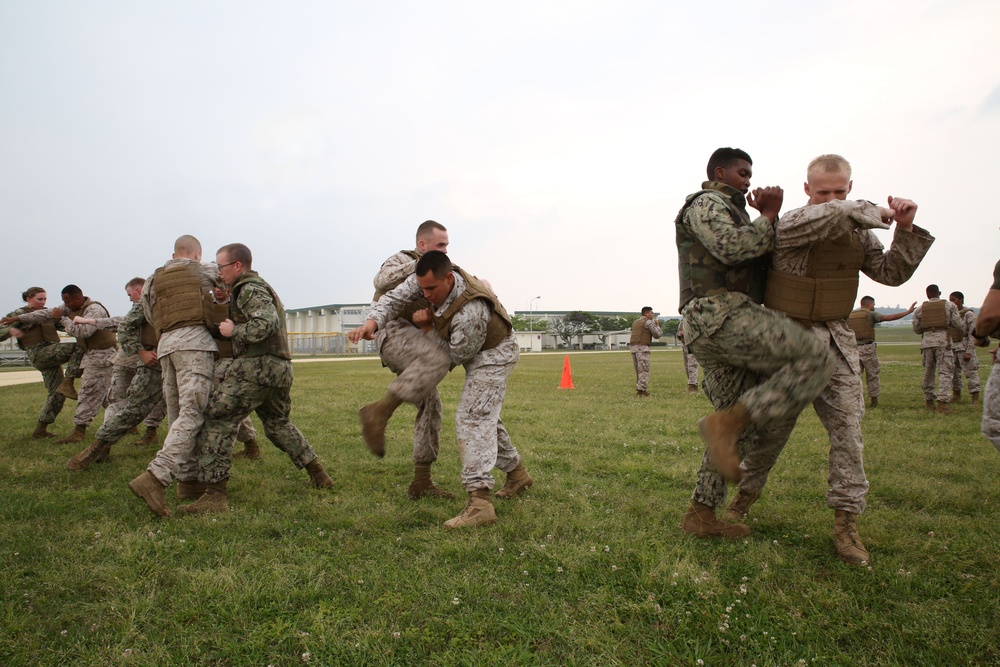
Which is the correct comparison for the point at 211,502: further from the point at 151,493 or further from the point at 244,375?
the point at 244,375

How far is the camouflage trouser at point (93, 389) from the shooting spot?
28.9ft

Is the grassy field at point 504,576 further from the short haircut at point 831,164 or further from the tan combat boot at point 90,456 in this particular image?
the short haircut at point 831,164

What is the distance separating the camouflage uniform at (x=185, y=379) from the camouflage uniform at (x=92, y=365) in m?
3.97

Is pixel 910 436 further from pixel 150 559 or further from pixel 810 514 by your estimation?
pixel 150 559

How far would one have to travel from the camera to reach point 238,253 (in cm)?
534

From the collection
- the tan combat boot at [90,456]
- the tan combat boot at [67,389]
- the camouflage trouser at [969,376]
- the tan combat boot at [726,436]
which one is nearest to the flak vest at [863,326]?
the camouflage trouser at [969,376]

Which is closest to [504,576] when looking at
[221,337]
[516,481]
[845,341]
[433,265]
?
[516,481]

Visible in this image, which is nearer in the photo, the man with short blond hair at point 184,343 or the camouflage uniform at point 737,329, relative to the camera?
the camouflage uniform at point 737,329

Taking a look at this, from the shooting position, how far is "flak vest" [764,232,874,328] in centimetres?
371

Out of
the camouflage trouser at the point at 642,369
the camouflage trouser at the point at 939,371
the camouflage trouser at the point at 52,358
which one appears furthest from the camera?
the camouflage trouser at the point at 642,369

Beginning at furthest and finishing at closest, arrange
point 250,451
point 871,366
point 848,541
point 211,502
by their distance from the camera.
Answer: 1. point 871,366
2. point 250,451
3. point 211,502
4. point 848,541

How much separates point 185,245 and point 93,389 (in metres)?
4.53

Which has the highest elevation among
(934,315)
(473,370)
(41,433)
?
(934,315)

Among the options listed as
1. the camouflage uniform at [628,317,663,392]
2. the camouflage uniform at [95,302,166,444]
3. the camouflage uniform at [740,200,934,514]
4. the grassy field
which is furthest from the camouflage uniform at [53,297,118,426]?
the camouflage uniform at [628,317,663,392]
